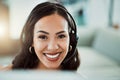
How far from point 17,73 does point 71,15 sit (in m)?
0.36

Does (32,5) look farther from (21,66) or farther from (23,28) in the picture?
(21,66)

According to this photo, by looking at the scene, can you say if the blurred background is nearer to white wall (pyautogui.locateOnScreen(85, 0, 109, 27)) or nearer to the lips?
white wall (pyautogui.locateOnScreen(85, 0, 109, 27))

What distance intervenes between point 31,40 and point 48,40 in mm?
72

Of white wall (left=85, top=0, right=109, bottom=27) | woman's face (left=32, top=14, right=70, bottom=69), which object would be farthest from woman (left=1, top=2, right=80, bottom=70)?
white wall (left=85, top=0, right=109, bottom=27)

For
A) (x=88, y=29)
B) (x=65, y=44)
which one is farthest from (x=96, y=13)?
(x=65, y=44)

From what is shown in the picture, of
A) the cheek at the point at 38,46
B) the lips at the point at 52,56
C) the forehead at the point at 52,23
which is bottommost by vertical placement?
the lips at the point at 52,56

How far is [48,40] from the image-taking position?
105 centimetres

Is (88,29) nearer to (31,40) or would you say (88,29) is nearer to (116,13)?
(116,13)

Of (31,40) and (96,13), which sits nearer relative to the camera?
(31,40)

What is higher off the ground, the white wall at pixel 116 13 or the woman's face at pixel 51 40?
the white wall at pixel 116 13

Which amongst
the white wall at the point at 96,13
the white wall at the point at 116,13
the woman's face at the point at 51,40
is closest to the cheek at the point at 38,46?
the woman's face at the point at 51,40

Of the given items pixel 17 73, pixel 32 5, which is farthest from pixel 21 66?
pixel 32 5

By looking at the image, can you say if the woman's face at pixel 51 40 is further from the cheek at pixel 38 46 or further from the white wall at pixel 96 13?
the white wall at pixel 96 13

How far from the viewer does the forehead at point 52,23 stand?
3.35 ft
